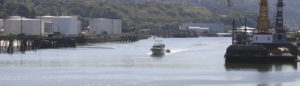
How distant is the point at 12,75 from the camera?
62.9 meters

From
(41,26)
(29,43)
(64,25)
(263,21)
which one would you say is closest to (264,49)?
(263,21)

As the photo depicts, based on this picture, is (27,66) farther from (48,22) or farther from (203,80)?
(48,22)

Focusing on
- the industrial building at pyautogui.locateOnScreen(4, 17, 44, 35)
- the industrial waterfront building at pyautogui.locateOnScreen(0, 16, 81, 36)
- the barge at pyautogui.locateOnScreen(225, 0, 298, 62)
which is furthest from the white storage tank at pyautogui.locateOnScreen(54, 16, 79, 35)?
the barge at pyautogui.locateOnScreen(225, 0, 298, 62)

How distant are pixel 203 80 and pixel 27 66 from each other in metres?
22.3

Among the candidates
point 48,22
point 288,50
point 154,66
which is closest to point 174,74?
point 154,66

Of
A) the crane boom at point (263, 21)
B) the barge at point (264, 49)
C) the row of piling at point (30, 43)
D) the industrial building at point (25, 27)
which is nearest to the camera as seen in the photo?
the barge at point (264, 49)

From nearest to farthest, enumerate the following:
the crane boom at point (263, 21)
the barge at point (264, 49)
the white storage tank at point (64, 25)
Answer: the barge at point (264, 49) < the crane boom at point (263, 21) < the white storage tank at point (64, 25)

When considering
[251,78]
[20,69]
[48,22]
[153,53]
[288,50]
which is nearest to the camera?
[251,78]

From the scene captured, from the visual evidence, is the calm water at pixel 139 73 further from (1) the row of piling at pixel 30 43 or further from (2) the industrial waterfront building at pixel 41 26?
(2) the industrial waterfront building at pixel 41 26

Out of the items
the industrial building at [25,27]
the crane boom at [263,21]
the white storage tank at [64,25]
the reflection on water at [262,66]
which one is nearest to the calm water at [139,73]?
the reflection on water at [262,66]

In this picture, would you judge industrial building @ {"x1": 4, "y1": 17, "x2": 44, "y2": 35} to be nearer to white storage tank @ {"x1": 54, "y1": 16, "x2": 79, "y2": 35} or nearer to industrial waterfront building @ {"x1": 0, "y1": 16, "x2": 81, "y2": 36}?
industrial waterfront building @ {"x1": 0, "y1": 16, "x2": 81, "y2": 36}

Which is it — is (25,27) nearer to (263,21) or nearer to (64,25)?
(64,25)

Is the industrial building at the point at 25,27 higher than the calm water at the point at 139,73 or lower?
higher

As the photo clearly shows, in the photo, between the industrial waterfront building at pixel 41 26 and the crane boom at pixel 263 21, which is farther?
the industrial waterfront building at pixel 41 26
